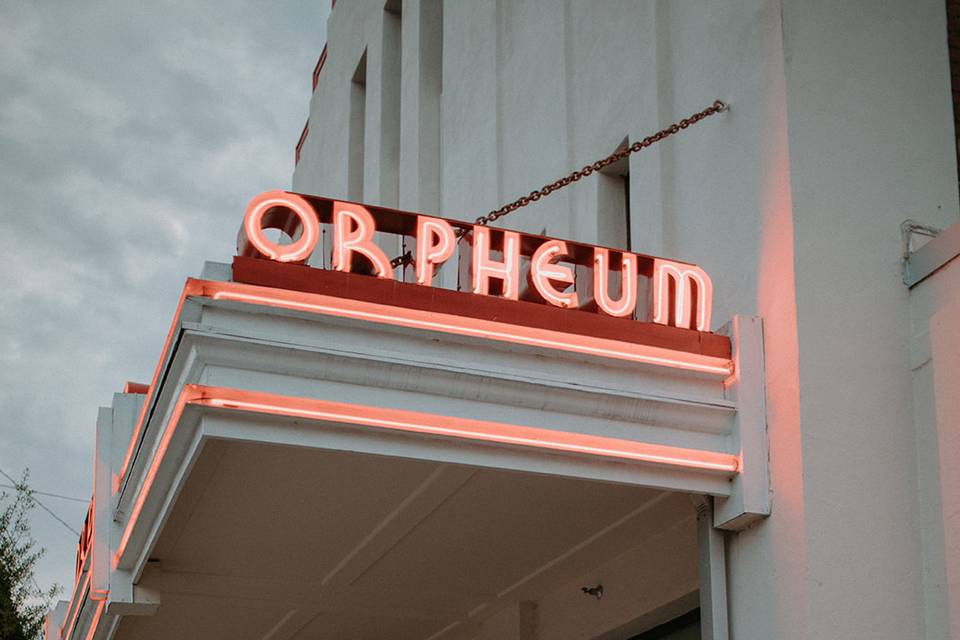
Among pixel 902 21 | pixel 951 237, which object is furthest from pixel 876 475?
pixel 902 21

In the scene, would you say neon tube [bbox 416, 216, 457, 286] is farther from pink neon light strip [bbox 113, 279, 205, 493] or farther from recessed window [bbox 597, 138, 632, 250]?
recessed window [bbox 597, 138, 632, 250]

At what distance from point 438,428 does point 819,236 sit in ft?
10.3

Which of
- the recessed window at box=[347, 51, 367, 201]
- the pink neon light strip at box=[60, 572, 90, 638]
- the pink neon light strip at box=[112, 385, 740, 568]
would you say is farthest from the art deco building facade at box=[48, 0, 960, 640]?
the recessed window at box=[347, 51, 367, 201]

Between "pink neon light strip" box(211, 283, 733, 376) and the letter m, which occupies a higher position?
the letter m

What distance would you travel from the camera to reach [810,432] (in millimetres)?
10594

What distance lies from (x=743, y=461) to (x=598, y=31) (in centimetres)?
571

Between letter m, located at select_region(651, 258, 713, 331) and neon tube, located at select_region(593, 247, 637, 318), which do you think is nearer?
neon tube, located at select_region(593, 247, 637, 318)

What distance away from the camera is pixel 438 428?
10.3 m

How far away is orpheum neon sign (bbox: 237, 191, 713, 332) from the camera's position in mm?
10375

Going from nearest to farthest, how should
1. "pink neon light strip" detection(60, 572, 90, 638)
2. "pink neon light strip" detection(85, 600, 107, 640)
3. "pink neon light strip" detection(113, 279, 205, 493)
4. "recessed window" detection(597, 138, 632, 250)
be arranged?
"pink neon light strip" detection(113, 279, 205, 493) < "pink neon light strip" detection(85, 600, 107, 640) < "pink neon light strip" detection(60, 572, 90, 638) < "recessed window" detection(597, 138, 632, 250)

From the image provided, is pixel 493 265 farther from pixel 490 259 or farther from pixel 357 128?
pixel 357 128

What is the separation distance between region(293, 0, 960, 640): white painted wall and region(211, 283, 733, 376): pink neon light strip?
→ 678mm

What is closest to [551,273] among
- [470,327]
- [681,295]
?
[470,327]

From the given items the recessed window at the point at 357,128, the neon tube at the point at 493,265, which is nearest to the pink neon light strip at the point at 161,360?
the neon tube at the point at 493,265
